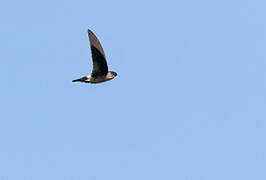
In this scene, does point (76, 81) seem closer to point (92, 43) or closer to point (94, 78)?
point (94, 78)

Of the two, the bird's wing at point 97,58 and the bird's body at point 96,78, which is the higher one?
the bird's wing at point 97,58

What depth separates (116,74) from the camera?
38.8m

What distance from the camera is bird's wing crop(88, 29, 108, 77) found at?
35.8m

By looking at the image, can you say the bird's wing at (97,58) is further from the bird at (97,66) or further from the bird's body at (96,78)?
the bird's body at (96,78)

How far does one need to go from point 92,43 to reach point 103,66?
2196mm

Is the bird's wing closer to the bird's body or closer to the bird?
the bird

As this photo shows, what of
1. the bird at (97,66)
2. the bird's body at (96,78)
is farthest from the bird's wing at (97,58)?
the bird's body at (96,78)

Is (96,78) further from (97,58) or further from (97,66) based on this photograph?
(97,58)

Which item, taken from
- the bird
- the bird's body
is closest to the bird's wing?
the bird

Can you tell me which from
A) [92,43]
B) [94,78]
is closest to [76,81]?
[94,78]

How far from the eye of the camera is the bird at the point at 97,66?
1412 inches

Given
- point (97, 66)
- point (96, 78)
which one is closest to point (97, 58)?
point (97, 66)

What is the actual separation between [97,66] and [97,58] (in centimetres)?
71

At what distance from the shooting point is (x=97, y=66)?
1468 inches
